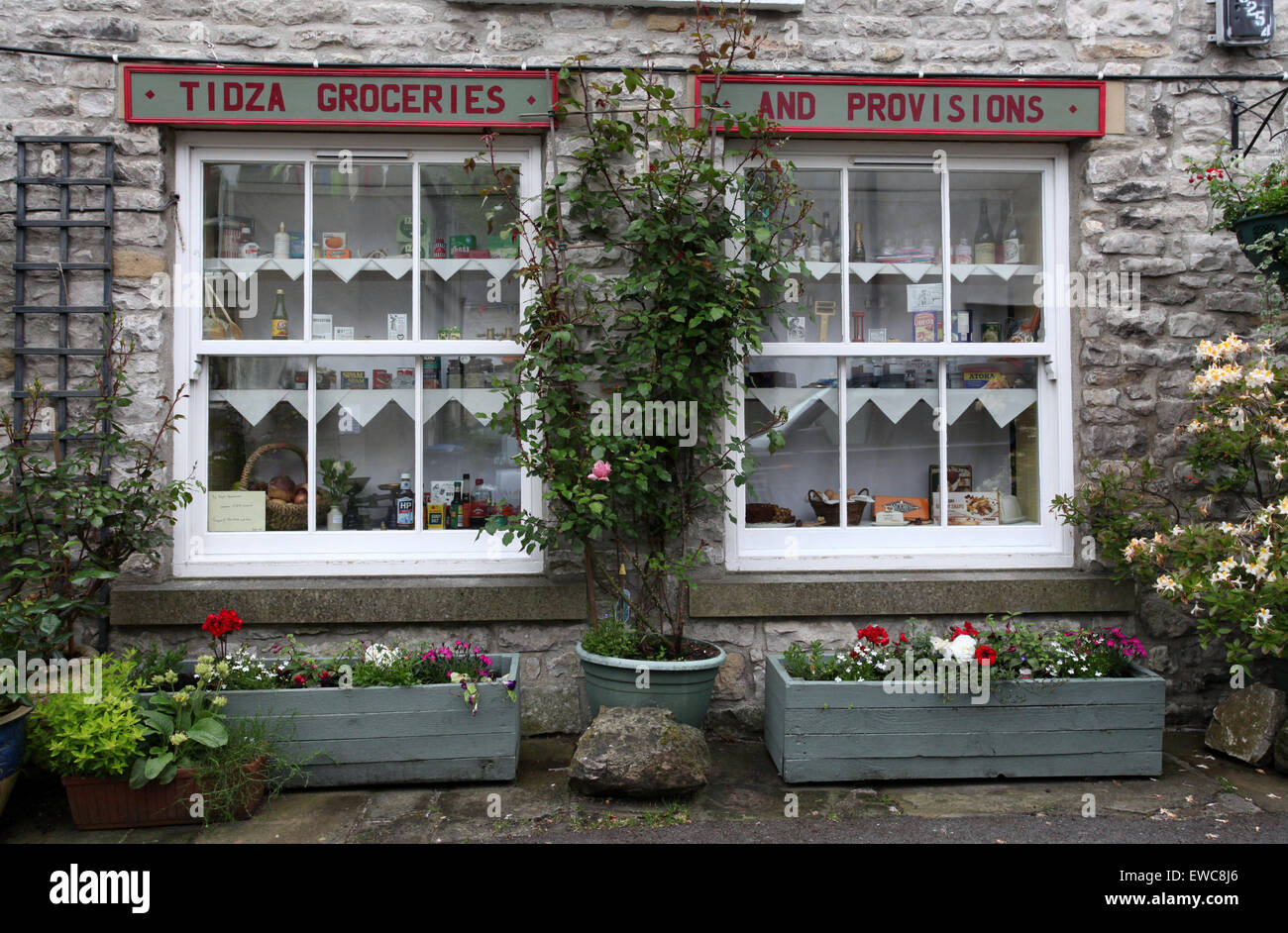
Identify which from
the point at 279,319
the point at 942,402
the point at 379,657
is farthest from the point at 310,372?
the point at 942,402

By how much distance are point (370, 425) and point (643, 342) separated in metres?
1.60

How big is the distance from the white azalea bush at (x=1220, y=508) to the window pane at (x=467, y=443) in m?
2.85

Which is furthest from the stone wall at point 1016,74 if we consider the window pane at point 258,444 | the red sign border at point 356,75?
the window pane at point 258,444

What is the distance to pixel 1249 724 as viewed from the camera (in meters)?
4.52

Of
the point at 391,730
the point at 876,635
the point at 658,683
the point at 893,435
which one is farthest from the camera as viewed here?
the point at 893,435

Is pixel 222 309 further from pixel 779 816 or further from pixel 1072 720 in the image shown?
pixel 1072 720

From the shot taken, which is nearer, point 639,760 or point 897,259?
point 639,760

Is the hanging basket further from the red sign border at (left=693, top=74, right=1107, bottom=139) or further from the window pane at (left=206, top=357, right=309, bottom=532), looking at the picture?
the window pane at (left=206, top=357, right=309, bottom=532)

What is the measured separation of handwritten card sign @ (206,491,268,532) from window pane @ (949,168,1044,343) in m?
3.78

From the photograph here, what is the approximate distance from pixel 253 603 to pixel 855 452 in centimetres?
314

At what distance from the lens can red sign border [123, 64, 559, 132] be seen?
473cm

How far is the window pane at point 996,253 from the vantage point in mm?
5238

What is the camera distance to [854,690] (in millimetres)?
4223

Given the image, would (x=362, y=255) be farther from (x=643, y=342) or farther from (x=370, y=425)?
(x=643, y=342)
